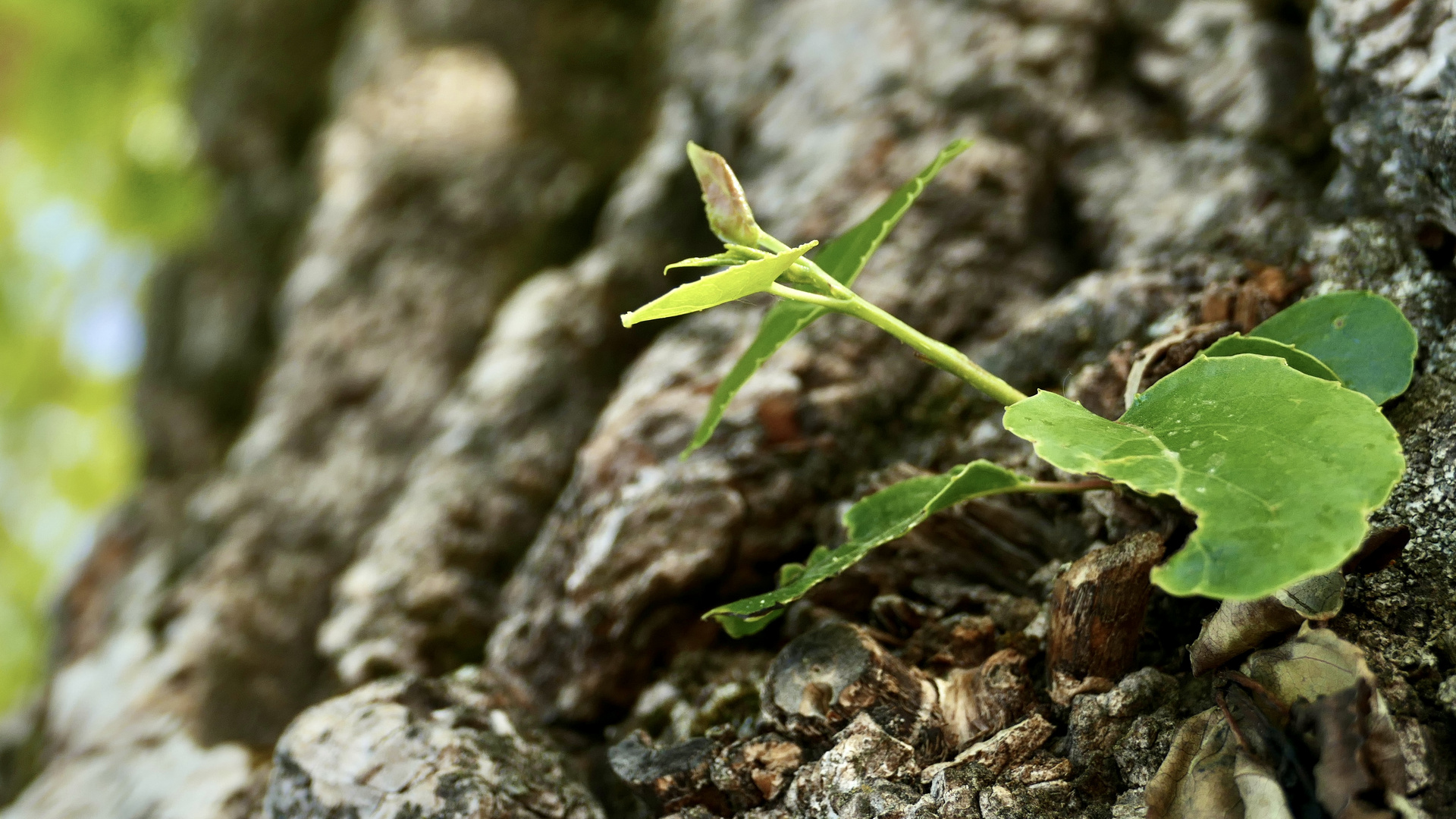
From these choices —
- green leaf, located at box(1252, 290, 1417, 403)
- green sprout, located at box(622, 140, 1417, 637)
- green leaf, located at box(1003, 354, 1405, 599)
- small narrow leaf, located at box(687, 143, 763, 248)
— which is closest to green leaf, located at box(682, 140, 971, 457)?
green sprout, located at box(622, 140, 1417, 637)

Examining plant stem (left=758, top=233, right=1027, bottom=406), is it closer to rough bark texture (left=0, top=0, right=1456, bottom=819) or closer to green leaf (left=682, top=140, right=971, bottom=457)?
green leaf (left=682, top=140, right=971, bottom=457)

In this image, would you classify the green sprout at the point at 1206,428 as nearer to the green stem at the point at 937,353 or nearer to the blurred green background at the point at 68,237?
the green stem at the point at 937,353

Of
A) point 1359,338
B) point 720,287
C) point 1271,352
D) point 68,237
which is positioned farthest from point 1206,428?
point 68,237

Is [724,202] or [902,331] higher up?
[724,202]

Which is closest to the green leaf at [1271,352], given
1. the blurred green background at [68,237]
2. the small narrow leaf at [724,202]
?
the small narrow leaf at [724,202]

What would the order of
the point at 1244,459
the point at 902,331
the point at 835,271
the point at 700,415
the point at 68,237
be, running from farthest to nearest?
the point at 68,237 < the point at 700,415 < the point at 835,271 < the point at 902,331 < the point at 1244,459

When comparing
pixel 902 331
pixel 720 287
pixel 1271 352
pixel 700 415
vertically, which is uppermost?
pixel 720 287

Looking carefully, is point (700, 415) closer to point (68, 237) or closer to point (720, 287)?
point (720, 287)
